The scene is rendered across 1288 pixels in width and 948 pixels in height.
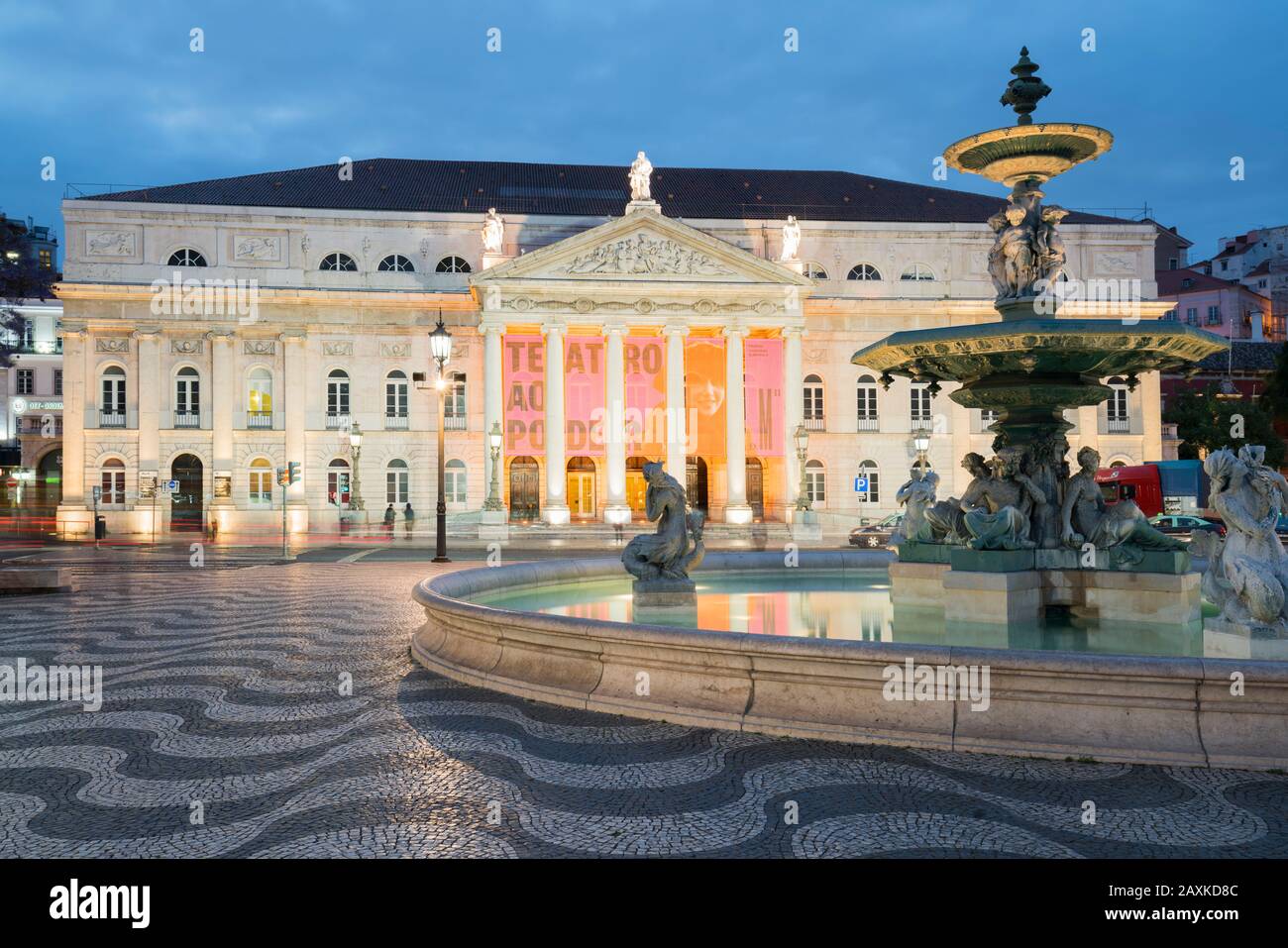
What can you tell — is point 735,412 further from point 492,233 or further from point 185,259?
point 185,259

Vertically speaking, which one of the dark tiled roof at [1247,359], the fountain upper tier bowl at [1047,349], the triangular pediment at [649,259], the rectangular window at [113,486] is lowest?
the rectangular window at [113,486]

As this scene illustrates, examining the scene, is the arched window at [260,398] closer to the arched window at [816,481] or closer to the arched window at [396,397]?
the arched window at [396,397]

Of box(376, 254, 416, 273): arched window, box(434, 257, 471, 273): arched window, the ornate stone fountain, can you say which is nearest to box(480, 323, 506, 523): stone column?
box(434, 257, 471, 273): arched window

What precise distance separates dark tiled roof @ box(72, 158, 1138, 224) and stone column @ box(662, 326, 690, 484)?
879 centimetres

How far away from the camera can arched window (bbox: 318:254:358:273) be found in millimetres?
46375

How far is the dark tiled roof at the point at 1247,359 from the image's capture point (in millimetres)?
57356

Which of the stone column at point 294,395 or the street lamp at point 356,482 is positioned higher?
the stone column at point 294,395

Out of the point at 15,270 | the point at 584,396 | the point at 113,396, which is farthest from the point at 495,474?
the point at 15,270

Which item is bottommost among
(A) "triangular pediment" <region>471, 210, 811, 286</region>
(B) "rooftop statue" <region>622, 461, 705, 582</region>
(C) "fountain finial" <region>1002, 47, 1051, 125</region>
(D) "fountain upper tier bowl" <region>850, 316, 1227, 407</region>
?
(B) "rooftop statue" <region>622, 461, 705, 582</region>

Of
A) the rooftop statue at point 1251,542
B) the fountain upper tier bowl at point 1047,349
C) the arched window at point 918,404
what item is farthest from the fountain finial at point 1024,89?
the arched window at point 918,404

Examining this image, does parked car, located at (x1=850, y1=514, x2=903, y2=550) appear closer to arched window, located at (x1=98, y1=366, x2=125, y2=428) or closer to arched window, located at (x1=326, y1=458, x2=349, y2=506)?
arched window, located at (x1=326, y1=458, x2=349, y2=506)

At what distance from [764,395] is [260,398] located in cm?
2441

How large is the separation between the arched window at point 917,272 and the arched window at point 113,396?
1536 inches
